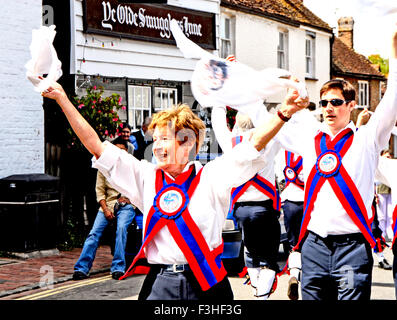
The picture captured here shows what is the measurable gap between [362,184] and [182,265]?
5.42 ft

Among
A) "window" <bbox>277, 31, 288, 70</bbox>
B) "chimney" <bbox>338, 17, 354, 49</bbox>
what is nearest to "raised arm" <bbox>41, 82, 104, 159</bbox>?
"window" <bbox>277, 31, 288, 70</bbox>

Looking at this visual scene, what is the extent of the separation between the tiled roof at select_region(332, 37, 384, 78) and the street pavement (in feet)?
64.5

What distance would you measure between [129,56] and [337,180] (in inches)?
394

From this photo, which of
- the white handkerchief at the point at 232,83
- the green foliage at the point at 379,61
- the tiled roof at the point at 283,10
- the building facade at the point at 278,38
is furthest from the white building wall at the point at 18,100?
the green foliage at the point at 379,61

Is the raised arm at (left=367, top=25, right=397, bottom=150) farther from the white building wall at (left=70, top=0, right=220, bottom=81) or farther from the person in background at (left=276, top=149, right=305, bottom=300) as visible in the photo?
the white building wall at (left=70, top=0, right=220, bottom=81)

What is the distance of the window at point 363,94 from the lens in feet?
97.9

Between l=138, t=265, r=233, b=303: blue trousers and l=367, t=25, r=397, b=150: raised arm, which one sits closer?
l=138, t=265, r=233, b=303: blue trousers

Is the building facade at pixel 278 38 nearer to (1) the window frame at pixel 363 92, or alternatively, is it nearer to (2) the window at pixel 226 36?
Answer: (2) the window at pixel 226 36

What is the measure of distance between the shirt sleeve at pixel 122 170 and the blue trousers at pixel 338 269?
1477 millimetres

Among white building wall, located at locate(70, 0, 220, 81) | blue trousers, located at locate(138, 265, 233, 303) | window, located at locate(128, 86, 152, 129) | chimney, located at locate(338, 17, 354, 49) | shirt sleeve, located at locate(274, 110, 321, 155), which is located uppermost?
chimney, located at locate(338, 17, 354, 49)

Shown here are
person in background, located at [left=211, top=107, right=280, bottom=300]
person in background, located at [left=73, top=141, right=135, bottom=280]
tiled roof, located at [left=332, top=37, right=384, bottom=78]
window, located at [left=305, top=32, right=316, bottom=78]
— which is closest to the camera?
person in background, located at [left=211, top=107, right=280, bottom=300]

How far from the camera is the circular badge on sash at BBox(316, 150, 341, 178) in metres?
4.63

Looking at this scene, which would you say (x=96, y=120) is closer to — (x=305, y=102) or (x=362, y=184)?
(x=362, y=184)

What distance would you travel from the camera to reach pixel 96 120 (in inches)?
460
